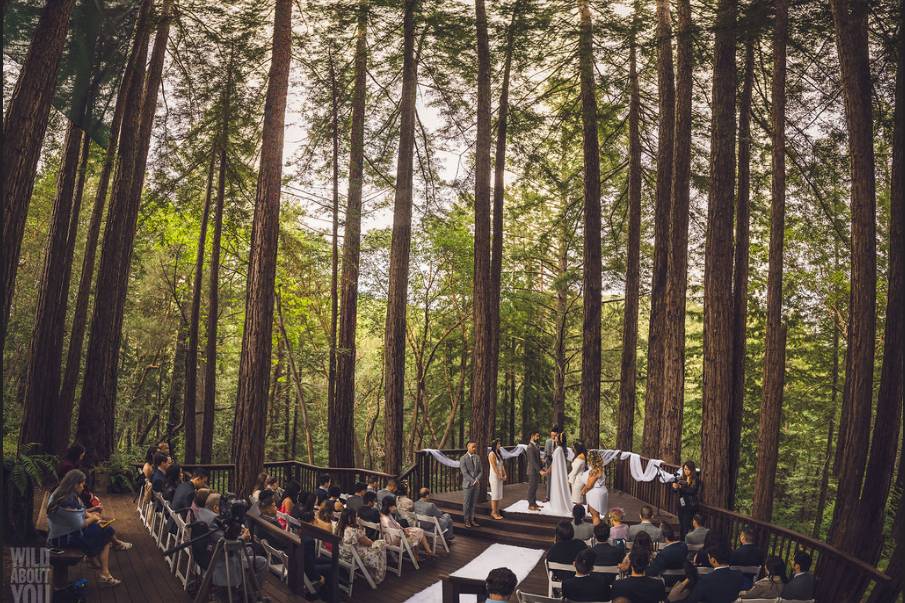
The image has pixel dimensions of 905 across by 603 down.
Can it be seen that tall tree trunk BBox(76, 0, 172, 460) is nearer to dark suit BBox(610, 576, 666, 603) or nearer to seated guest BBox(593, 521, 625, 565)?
seated guest BBox(593, 521, 625, 565)

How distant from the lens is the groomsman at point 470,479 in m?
11.6

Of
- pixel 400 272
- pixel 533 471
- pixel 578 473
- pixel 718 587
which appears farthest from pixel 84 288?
pixel 718 587

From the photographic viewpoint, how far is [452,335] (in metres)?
28.2

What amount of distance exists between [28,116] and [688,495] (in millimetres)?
10690

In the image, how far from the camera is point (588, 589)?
18.9ft

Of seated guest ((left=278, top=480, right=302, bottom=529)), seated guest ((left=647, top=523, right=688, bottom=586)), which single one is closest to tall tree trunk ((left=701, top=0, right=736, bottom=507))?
seated guest ((left=647, top=523, right=688, bottom=586))

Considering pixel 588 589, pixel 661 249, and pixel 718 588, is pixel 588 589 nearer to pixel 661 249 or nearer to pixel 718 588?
pixel 718 588

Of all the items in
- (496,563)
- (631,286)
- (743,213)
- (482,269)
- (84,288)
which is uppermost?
(743,213)

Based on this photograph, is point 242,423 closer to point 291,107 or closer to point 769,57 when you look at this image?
point 291,107

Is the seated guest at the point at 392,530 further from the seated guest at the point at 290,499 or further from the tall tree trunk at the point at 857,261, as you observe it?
the tall tree trunk at the point at 857,261

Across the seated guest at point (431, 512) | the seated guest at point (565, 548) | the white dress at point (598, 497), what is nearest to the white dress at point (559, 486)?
the white dress at point (598, 497)

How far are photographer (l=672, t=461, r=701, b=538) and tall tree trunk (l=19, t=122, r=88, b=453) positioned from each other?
11.6 meters

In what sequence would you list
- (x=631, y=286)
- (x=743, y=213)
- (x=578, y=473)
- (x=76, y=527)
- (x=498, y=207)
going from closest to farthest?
(x=76, y=527) < (x=578, y=473) < (x=743, y=213) < (x=498, y=207) < (x=631, y=286)

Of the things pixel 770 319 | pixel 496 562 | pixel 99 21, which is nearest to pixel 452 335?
pixel 770 319
